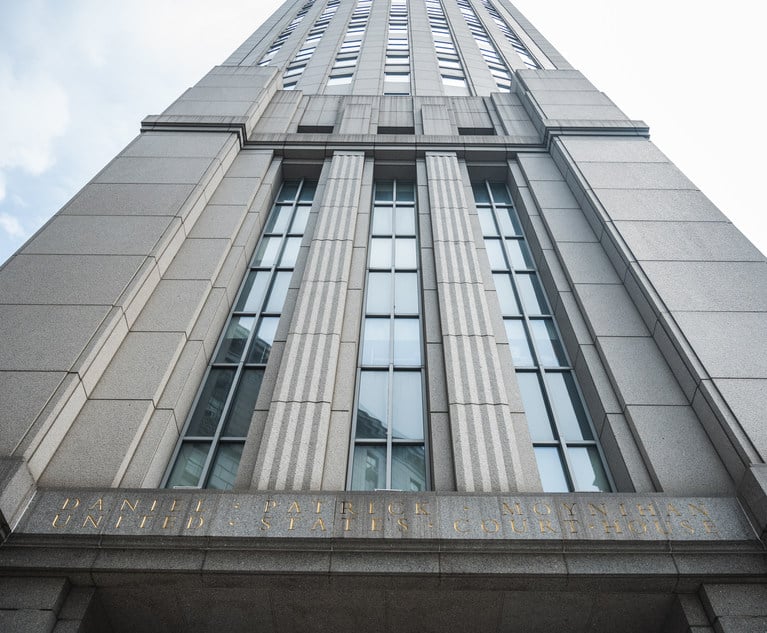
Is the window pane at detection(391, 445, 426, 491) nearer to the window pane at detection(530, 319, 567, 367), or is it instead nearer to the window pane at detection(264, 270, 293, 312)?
the window pane at detection(530, 319, 567, 367)

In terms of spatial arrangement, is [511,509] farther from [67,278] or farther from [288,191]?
[288,191]

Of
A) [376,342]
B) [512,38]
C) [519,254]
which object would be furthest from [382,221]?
[512,38]

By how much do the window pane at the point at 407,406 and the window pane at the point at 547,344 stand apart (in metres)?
2.68

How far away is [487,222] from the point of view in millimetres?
16141

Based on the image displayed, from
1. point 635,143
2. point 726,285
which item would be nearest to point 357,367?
point 726,285

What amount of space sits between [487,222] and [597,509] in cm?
1002

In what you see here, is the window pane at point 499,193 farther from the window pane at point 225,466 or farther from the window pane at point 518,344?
the window pane at point 225,466

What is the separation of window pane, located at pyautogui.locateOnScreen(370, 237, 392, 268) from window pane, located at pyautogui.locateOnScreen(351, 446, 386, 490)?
572 centimetres

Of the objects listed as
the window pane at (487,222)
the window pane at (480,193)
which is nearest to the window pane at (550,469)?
the window pane at (487,222)

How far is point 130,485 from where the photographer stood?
830cm

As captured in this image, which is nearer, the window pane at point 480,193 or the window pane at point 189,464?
the window pane at point 189,464

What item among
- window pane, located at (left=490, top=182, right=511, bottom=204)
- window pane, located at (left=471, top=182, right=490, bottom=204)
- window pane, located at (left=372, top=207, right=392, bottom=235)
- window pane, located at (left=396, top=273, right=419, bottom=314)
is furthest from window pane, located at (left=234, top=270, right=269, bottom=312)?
window pane, located at (left=490, top=182, right=511, bottom=204)

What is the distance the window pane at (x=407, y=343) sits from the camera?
450 inches

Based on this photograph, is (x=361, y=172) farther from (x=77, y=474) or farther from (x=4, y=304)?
(x=77, y=474)
